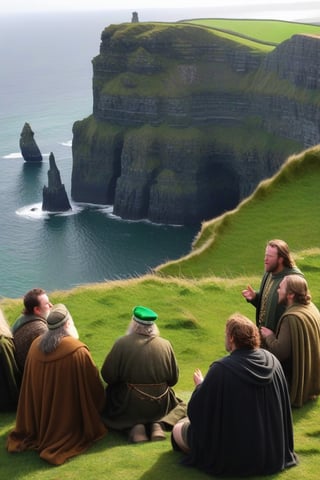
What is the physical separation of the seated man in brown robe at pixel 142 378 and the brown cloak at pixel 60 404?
39cm

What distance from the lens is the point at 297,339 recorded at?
13688 millimetres

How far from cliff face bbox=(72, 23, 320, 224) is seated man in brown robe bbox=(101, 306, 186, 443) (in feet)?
409

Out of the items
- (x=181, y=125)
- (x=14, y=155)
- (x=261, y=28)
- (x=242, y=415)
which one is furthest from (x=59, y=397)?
(x=14, y=155)

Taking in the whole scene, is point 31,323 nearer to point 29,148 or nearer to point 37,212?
point 37,212

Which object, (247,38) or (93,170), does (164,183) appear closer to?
(93,170)

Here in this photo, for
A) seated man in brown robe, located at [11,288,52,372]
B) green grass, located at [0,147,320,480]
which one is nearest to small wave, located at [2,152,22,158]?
green grass, located at [0,147,320,480]

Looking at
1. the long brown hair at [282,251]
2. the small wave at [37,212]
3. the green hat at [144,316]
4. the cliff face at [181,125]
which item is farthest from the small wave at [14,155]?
the green hat at [144,316]

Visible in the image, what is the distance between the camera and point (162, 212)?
139375 millimetres

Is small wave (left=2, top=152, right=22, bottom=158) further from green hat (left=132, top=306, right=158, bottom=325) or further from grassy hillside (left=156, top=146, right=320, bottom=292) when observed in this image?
green hat (left=132, top=306, right=158, bottom=325)

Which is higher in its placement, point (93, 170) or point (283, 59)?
point (283, 59)

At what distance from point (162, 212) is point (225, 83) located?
2874 centimetres

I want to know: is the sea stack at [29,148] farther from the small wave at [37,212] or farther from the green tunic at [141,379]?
the green tunic at [141,379]

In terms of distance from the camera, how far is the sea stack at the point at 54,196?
140 meters

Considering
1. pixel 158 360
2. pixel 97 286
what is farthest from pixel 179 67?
pixel 158 360
